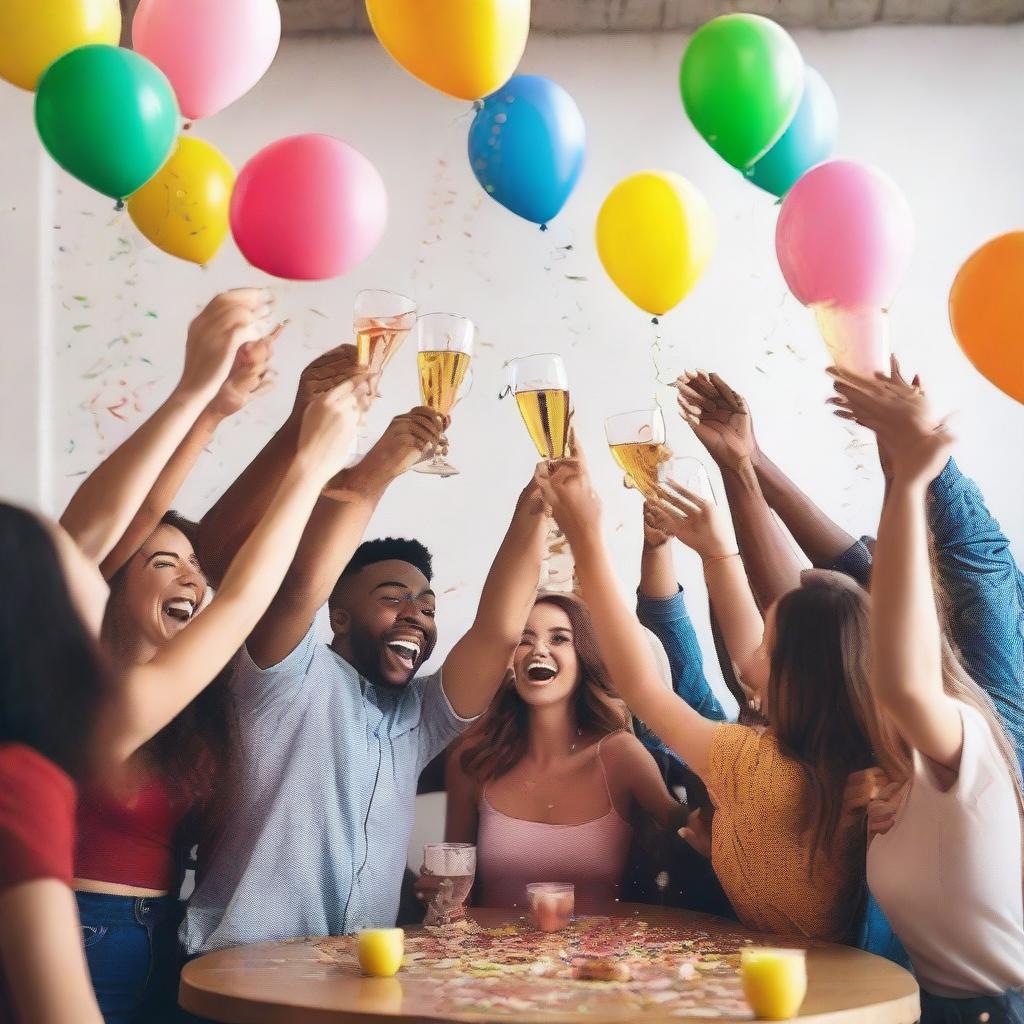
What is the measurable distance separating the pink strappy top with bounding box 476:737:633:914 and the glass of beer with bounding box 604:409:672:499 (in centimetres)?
65

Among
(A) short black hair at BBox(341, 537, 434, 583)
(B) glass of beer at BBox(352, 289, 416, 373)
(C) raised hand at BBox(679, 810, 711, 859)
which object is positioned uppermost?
(B) glass of beer at BBox(352, 289, 416, 373)

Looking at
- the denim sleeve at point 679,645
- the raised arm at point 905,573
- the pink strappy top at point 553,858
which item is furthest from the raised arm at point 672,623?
the raised arm at point 905,573

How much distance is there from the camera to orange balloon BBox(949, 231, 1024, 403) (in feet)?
6.71

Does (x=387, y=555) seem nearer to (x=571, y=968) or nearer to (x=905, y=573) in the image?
(x=571, y=968)

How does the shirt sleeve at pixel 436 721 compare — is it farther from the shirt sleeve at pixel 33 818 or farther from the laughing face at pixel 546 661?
the shirt sleeve at pixel 33 818

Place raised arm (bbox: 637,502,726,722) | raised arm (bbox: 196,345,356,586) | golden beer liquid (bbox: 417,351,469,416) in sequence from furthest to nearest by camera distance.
→ raised arm (bbox: 637,502,726,722), raised arm (bbox: 196,345,356,586), golden beer liquid (bbox: 417,351,469,416)

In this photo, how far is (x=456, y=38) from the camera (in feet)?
6.62

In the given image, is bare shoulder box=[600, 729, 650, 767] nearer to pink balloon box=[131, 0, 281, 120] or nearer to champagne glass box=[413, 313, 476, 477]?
champagne glass box=[413, 313, 476, 477]

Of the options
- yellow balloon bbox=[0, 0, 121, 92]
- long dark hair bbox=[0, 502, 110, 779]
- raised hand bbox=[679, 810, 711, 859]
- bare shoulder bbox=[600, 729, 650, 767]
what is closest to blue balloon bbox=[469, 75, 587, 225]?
yellow balloon bbox=[0, 0, 121, 92]

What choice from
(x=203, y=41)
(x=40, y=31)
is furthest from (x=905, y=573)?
(x=40, y=31)

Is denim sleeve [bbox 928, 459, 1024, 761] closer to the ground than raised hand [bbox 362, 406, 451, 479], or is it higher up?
closer to the ground

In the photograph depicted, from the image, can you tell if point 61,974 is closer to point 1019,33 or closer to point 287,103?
point 287,103

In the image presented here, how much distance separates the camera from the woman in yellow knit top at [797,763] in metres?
1.95

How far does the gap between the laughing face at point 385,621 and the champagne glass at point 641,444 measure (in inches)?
18.3
